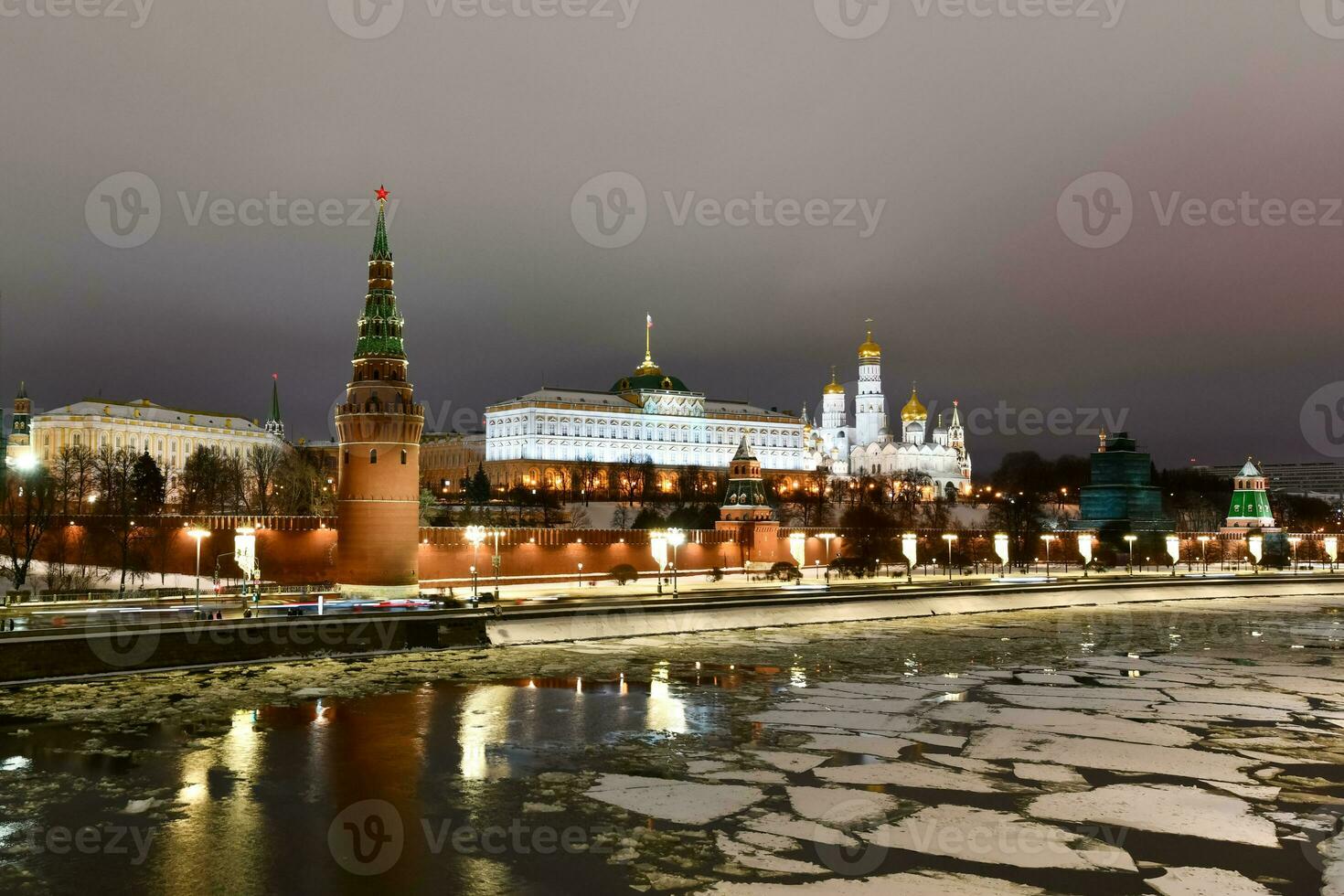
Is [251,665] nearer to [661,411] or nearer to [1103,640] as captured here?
[1103,640]

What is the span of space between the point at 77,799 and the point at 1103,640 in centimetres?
3087

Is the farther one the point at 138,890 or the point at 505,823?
the point at 505,823

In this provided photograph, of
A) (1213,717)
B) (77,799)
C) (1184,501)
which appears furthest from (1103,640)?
(1184,501)

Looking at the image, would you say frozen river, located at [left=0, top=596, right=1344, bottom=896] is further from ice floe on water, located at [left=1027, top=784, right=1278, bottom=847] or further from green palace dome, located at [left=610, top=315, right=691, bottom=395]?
green palace dome, located at [left=610, top=315, right=691, bottom=395]

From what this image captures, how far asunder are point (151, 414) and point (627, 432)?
2265 inches

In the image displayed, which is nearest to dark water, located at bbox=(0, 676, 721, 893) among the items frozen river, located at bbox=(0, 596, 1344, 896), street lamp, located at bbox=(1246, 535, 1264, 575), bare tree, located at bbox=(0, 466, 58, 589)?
frozen river, located at bbox=(0, 596, 1344, 896)

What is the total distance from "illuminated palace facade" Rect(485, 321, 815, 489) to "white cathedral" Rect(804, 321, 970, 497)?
41.3 feet

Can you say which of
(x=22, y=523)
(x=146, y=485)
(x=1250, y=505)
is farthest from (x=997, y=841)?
(x=1250, y=505)

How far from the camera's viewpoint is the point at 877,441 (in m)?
176

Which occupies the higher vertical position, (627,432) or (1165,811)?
(627,432)

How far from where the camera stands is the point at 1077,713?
2258cm

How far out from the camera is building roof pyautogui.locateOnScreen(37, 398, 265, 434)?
123938 mm

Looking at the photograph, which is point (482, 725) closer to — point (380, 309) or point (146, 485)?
point (380, 309)

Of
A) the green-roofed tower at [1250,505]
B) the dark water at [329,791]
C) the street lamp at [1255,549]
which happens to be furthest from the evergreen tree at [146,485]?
the green-roofed tower at [1250,505]
